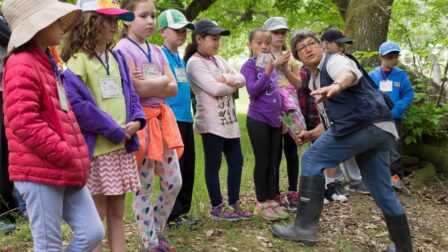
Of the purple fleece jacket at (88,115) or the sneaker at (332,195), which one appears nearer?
the purple fleece jacket at (88,115)

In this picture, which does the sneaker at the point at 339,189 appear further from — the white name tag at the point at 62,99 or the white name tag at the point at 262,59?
the white name tag at the point at 62,99

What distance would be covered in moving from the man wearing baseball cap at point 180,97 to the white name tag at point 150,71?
0.49 metres

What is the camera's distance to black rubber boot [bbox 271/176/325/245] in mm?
4238

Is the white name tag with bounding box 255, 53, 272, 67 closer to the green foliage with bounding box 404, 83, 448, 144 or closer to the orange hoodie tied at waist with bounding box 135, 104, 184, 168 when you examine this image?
the orange hoodie tied at waist with bounding box 135, 104, 184, 168

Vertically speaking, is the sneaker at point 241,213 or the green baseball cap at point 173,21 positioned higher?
the green baseball cap at point 173,21

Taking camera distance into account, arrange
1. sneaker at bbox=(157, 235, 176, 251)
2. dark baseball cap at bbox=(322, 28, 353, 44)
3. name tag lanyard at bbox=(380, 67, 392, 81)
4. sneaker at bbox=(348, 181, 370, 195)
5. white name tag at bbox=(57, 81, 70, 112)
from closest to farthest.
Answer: white name tag at bbox=(57, 81, 70, 112), sneaker at bbox=(157, 235, 176, 251), dark baseball cap at bbox=(322, 28, 353, 44), sneaker at bbox=(348, 181, 370, 195), name tag lanyard at bbox=(380, 67, 392, 81)

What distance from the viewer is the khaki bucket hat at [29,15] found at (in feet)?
8.45

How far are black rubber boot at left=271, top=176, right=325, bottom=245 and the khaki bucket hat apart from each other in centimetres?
243

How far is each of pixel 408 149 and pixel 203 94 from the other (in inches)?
153

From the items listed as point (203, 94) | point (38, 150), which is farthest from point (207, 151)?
point (38, 150)

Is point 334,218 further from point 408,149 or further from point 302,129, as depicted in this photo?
point 408,149

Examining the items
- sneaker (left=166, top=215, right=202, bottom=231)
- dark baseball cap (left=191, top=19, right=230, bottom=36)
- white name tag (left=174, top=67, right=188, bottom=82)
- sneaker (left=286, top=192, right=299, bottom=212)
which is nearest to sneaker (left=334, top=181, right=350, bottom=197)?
sneaker (left=286, top=192, right=299, bottom=212)

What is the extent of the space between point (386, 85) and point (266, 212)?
275 cm

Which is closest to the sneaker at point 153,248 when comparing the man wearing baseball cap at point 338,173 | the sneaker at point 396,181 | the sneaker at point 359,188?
the man wearing baseball cap at point 338,173
